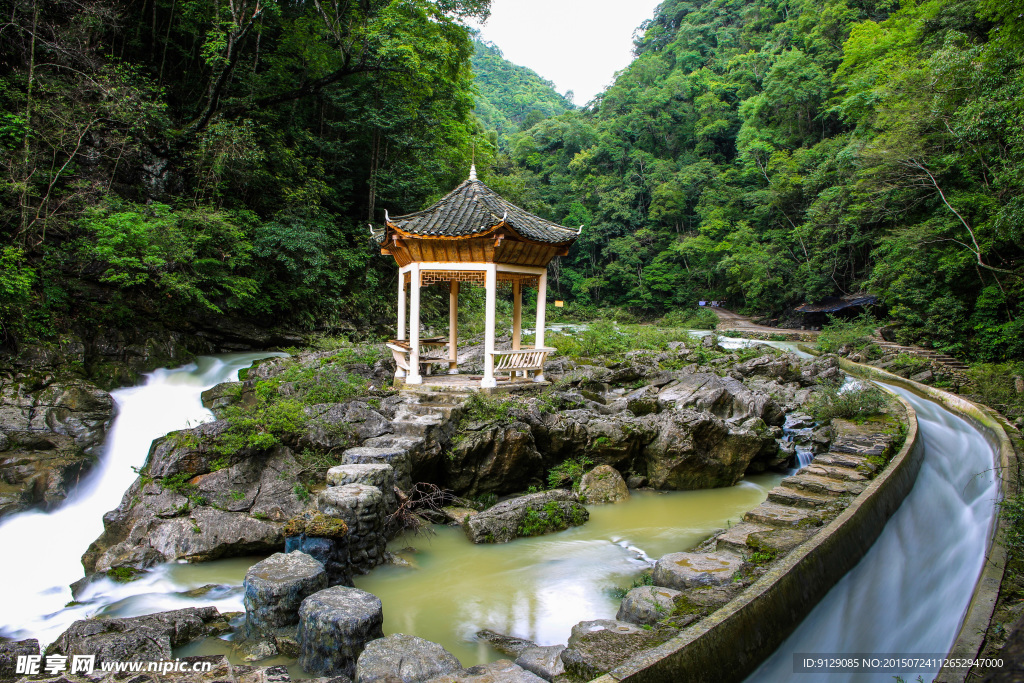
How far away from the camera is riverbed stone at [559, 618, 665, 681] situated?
3.20m

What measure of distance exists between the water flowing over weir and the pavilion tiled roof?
5.10 meters

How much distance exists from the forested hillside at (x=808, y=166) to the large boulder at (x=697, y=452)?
10046 millimetres

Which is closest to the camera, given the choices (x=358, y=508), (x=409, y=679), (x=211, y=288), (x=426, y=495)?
(x=409, y=679)

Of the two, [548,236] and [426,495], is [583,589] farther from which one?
[548,236]

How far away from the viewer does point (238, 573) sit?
5793 millimetres

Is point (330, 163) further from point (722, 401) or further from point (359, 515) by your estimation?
point (359, 515)

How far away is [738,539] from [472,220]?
6931 millimetres

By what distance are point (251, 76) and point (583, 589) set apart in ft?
52.2

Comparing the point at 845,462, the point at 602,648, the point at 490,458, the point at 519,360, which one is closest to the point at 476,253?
the point at 519,360

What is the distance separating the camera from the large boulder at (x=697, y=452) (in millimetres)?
8727

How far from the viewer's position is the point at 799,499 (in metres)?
5.82

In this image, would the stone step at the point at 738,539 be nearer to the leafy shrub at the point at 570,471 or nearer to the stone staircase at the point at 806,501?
the stone staircase at the point at 806,501

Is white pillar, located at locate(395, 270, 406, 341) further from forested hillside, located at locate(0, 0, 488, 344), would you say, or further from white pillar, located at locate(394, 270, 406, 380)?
forested hillside, located at locate(0, 0, 488, 344)

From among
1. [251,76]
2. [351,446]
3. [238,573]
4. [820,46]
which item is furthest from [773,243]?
[238,573]
